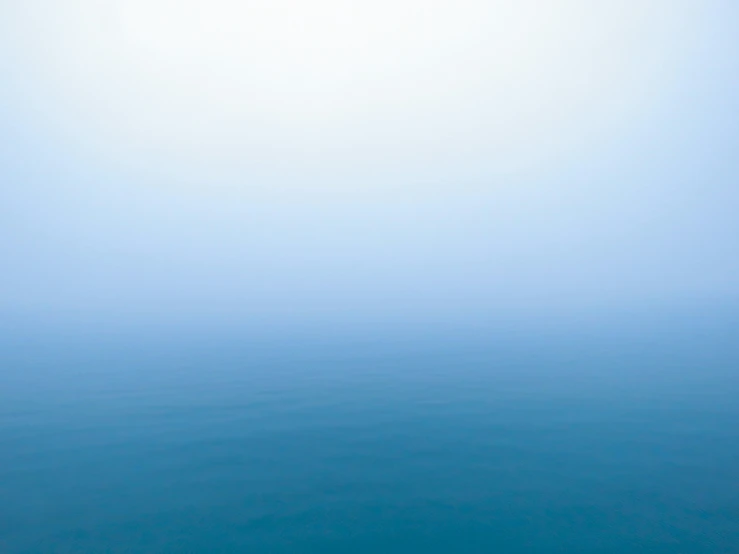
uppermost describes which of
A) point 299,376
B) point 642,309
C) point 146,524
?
point 642,309

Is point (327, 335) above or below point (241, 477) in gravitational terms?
above

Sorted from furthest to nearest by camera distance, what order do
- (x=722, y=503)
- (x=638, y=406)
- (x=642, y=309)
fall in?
(x=642, y=309)
(x=638, y=406)
(x=722, y=503)

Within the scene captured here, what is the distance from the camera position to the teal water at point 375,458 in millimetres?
9078

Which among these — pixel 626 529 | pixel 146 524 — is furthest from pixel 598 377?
pixel 146 524

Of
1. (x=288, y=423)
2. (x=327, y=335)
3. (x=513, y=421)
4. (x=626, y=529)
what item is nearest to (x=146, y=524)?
(x=288, y=423)

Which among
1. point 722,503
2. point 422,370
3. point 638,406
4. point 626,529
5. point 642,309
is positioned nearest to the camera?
point 626,529

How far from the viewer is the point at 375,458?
12602 mm

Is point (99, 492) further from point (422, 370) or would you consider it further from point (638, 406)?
Answer: point (638, 406)

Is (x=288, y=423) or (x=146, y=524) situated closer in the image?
(x=146, y=524)

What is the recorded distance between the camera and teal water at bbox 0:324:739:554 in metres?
9.08

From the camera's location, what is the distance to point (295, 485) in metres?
11.1

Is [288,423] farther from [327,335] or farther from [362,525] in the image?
[327,335]

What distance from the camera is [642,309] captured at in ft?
177

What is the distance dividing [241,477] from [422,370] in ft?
43.8
